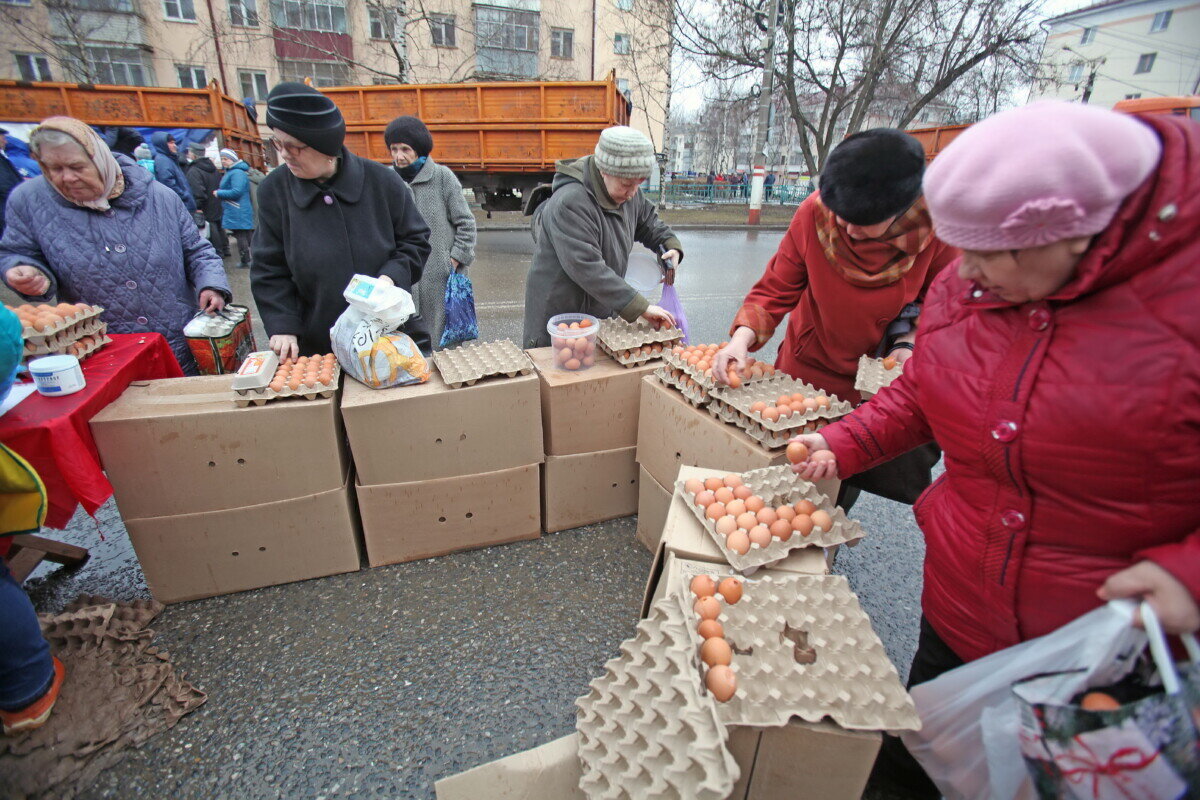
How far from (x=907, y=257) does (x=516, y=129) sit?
967cm

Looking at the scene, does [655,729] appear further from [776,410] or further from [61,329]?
[61,329]

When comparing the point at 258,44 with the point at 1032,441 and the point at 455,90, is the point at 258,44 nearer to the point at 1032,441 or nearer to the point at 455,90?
the point at 455,90

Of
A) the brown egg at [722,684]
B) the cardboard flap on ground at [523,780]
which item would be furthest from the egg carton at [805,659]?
the cardboard flap on ground at [523,780]

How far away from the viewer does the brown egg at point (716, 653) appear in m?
1.25

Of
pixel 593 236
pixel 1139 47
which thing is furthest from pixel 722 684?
pixel 1139 47

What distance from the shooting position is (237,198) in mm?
8531

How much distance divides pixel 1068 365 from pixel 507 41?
27.9m

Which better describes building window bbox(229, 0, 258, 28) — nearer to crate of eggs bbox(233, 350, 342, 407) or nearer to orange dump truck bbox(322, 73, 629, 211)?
orange dump truck bbox(322, 73, 629, 211)

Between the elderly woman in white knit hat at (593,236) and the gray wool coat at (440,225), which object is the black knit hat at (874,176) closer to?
the elderly woman in white knit hat at (593,236)

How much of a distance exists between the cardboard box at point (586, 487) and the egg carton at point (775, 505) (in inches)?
38.6

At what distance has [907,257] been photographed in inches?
76.7

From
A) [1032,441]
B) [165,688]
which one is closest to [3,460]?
[165,688]

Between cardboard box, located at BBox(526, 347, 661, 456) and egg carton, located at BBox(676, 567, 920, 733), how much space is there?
4.22ft

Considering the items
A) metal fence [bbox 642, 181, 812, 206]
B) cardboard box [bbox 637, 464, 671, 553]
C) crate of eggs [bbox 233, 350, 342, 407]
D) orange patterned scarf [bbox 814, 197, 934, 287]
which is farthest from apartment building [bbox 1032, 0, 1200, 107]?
crate of eggs [bbox 233, 350, 342, 407]
